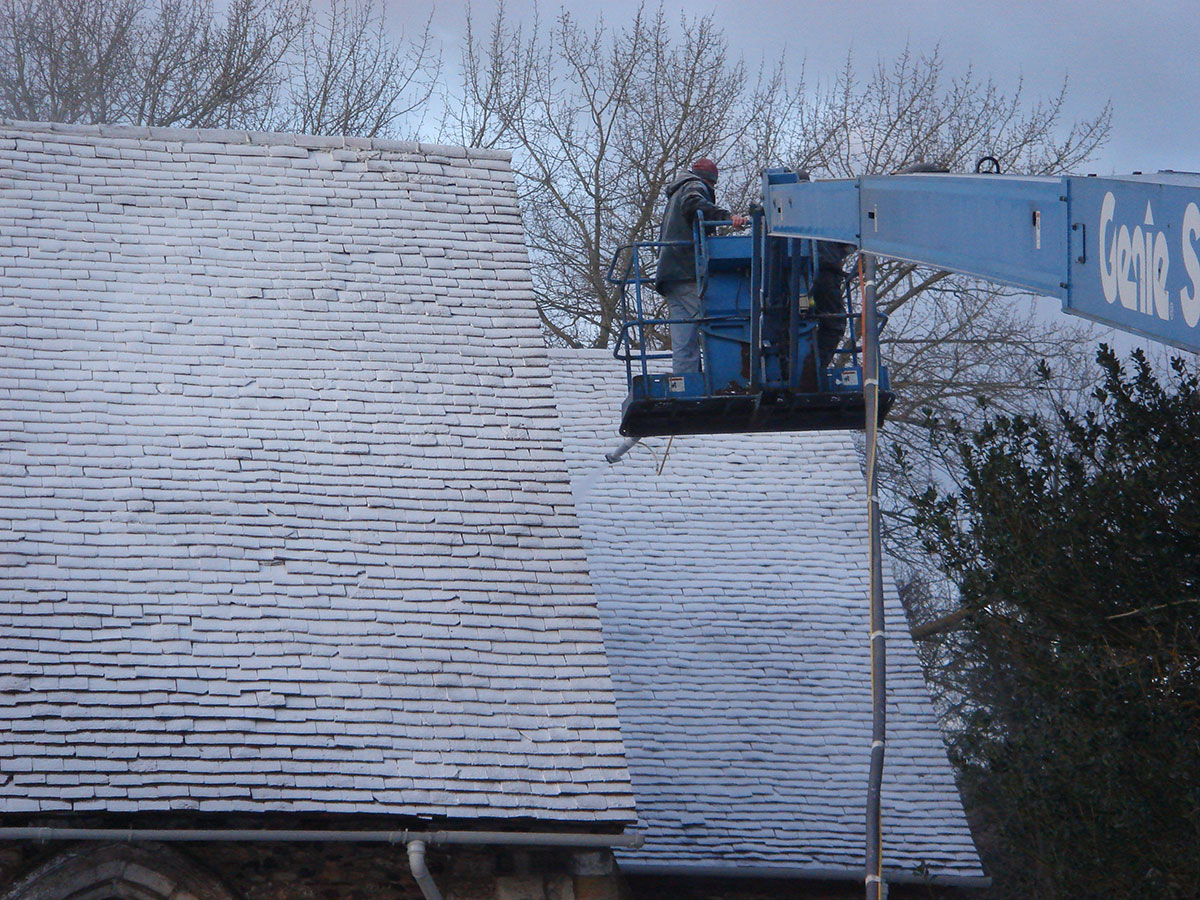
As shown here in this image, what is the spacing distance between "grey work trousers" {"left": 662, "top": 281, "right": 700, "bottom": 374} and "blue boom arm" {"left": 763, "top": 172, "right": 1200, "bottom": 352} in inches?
113

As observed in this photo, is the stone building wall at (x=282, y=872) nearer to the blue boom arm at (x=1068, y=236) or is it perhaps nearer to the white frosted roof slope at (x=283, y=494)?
the white frosted roof slope at (x=283, y=494)

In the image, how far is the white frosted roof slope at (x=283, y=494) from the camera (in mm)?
9031

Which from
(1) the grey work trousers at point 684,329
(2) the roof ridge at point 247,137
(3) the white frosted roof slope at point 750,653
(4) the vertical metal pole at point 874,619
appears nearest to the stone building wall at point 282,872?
(3) the white frosted roof slope at point 750,653

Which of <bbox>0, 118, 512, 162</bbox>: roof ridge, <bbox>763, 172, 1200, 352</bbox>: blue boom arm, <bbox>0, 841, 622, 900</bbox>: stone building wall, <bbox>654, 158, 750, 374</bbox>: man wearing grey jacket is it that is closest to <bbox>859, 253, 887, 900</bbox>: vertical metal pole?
<bbox>763, 172, 1200, 352</bbox>: blue boom arm

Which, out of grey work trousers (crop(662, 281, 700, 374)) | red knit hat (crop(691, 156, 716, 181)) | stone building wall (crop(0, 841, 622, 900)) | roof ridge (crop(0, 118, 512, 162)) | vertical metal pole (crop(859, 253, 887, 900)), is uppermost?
roof ridge (crop(0, 118, 512, 162))

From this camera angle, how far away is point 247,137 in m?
13.1

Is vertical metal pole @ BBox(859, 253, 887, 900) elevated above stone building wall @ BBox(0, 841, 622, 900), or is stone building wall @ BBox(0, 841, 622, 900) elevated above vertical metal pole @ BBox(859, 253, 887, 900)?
vertical metal pole @ BBox(859, 253, 887, 900)

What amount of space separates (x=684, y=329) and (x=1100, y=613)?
3.58 meters

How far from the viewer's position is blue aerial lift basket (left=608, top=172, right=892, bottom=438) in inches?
372

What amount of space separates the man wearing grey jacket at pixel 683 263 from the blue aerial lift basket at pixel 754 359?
22 centimetres

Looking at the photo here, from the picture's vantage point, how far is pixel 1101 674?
957 centimetres

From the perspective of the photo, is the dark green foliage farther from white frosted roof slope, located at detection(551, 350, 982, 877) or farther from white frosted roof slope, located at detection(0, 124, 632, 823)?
white frosted roof slope, located at detection(0, 124, 632, 823)

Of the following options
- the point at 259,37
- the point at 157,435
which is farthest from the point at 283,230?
the point at 259,37

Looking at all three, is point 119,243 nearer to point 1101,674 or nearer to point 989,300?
point 1101,674
